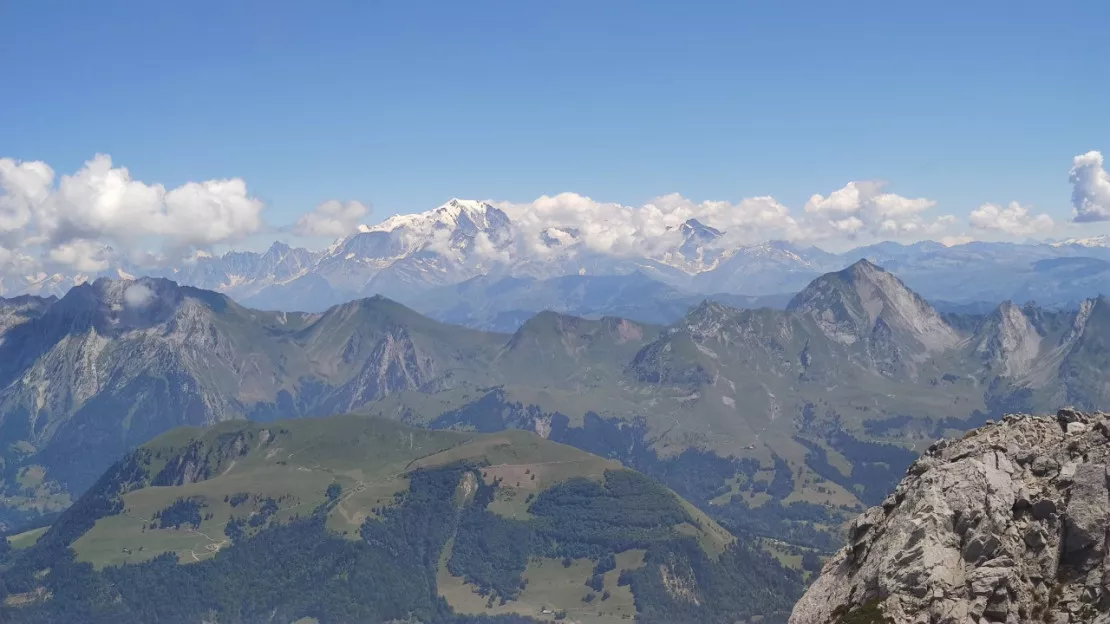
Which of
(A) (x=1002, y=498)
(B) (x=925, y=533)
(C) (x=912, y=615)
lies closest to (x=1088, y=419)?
(A) (x=1002, y=498)

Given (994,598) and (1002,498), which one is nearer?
(994,598)

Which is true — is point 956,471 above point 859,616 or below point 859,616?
above

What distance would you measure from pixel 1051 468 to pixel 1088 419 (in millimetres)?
10306

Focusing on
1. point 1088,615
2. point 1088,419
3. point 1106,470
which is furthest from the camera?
point 1088,419

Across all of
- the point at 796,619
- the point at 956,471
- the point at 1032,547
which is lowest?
the point at 796,619

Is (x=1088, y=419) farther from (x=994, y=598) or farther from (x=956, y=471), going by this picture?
(x=994, y=598)

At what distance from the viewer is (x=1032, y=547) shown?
82.4 meters

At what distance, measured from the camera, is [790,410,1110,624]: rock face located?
78625mm

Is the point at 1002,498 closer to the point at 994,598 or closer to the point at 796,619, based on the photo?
the point at 994,598

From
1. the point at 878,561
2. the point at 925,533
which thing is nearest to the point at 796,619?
the point at 878,561

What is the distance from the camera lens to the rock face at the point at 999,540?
258 ft

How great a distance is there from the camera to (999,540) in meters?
81.9

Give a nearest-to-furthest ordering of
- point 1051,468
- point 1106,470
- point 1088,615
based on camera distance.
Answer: point 1088,615
point 1106,470
point 1051,468

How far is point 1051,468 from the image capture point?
87750 millimetres
